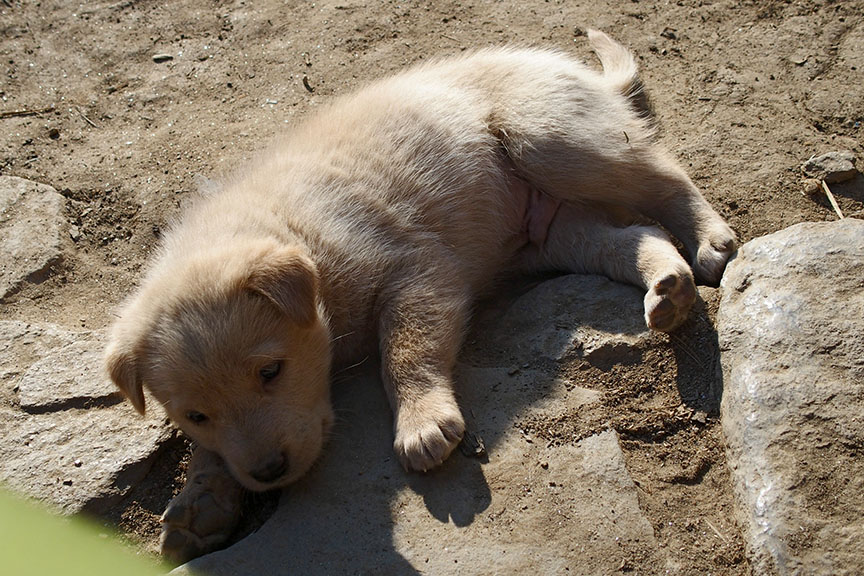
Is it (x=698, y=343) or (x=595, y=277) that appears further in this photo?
(x=595, y=277)

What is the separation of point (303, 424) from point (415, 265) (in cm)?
110

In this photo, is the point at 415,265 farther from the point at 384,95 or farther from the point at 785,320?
the point at 785,320

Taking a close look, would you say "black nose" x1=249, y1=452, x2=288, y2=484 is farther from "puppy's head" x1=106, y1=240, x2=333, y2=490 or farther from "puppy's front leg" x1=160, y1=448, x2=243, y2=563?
"puppy's front leg" x1=160, y1=448, x2=243, y2=563

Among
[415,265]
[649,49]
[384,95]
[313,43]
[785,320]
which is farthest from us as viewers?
[313,43]

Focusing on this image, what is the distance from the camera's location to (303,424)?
350 cm

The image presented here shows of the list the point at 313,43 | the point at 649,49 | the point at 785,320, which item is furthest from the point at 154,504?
the point at 649,49

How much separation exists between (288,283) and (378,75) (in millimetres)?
2972

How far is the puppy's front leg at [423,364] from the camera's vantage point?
3.42m

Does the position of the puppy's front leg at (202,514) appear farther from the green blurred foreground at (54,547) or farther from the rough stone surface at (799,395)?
the rough stone surface at (799,395)

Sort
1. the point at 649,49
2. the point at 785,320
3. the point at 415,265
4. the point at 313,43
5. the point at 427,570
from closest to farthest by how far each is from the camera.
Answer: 1. the point at 427,570
2. the point at 785,320
3. the point at 415,265
4. the point at 649,49
5. the point at 313,43

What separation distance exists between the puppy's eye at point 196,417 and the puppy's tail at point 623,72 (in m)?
3.21

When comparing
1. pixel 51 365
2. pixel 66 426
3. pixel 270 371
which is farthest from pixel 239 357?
pixel 51 365

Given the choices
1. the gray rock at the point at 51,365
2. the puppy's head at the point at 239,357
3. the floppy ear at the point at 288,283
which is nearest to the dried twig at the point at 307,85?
the gray rock at the point at 51,365

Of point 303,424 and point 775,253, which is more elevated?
point 775,253
